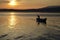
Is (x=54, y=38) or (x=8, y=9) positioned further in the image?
(x=8, y=9)

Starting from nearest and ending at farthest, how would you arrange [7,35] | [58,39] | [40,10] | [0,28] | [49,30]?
[58,39]
[7,35]
[49,30]
[0,28]
[40,10]

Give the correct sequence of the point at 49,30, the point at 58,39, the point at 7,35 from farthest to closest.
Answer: the point at 49,30
the point at 7,35
the point at 58,39

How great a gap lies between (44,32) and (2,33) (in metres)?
5.15

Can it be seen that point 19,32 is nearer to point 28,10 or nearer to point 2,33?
point 2,33

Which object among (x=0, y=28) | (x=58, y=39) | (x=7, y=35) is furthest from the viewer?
(x=0, y=28)

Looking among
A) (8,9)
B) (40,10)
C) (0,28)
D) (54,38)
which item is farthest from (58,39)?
(8,9)

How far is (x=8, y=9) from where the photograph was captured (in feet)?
210

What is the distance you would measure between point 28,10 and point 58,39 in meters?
36.8

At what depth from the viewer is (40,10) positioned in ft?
198

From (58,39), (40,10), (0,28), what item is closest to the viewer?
(58,39)

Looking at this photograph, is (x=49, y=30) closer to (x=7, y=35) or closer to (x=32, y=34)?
(x=32, y=34)

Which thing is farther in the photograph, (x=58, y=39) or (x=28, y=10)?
(x=28, y=10)

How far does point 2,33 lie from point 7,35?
1613 mm

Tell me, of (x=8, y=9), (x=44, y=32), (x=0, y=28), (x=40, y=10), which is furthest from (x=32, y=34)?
(x=8, y=9)
